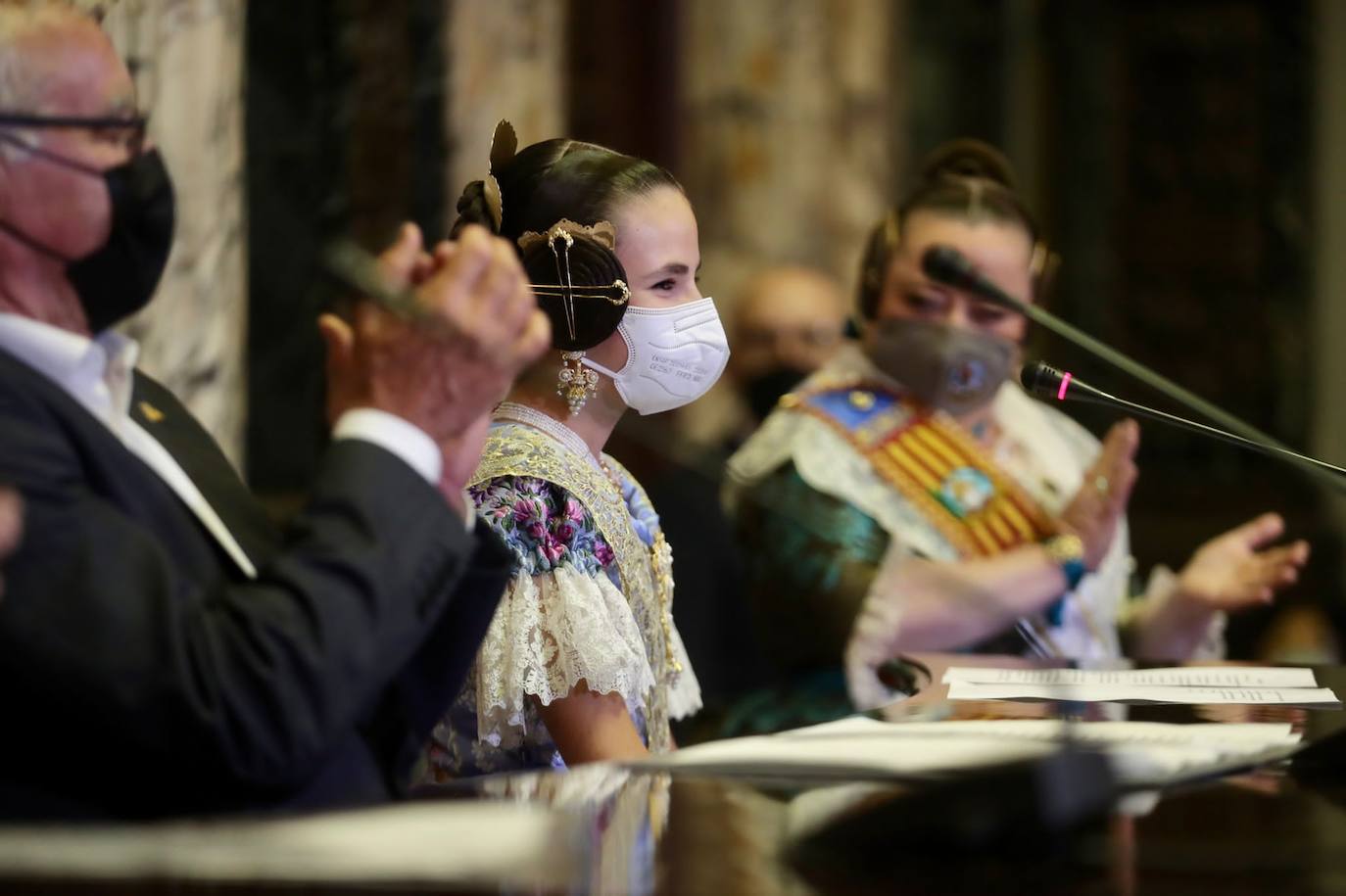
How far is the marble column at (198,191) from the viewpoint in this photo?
284 centimetres

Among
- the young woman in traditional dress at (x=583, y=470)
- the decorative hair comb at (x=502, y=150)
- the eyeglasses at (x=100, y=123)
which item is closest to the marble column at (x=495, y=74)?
the decorative hair comb at (x=502, y=150)

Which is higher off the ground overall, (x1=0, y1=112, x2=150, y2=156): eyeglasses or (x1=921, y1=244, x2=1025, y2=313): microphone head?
(x1=0, y1=112, x2=150, y2=156): eyeglasses

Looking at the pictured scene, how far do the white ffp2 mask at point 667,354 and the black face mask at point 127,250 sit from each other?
0.74 metres

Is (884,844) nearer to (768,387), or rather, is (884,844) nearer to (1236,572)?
(1236,572)

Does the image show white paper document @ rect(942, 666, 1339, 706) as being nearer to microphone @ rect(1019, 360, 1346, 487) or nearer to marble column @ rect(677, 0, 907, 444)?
microphone @ rect(1019, 360, 1346, 487)

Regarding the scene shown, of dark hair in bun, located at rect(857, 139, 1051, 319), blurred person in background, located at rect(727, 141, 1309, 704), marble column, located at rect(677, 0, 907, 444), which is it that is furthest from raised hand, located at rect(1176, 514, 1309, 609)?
marble column, located at rect(677, 0, 907, 444)

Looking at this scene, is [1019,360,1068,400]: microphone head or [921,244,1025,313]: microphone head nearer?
[921,244,1025,313]: microphone head

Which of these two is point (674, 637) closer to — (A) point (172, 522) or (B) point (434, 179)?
(A) point (172, 522)

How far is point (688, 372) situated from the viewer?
7.18 ft

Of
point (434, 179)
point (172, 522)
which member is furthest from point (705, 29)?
point (172, 522)

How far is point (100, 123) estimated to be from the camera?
1.45m

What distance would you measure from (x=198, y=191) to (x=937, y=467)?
136 centimetres

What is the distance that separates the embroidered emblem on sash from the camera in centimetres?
307

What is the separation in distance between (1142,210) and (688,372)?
17.3 feet
